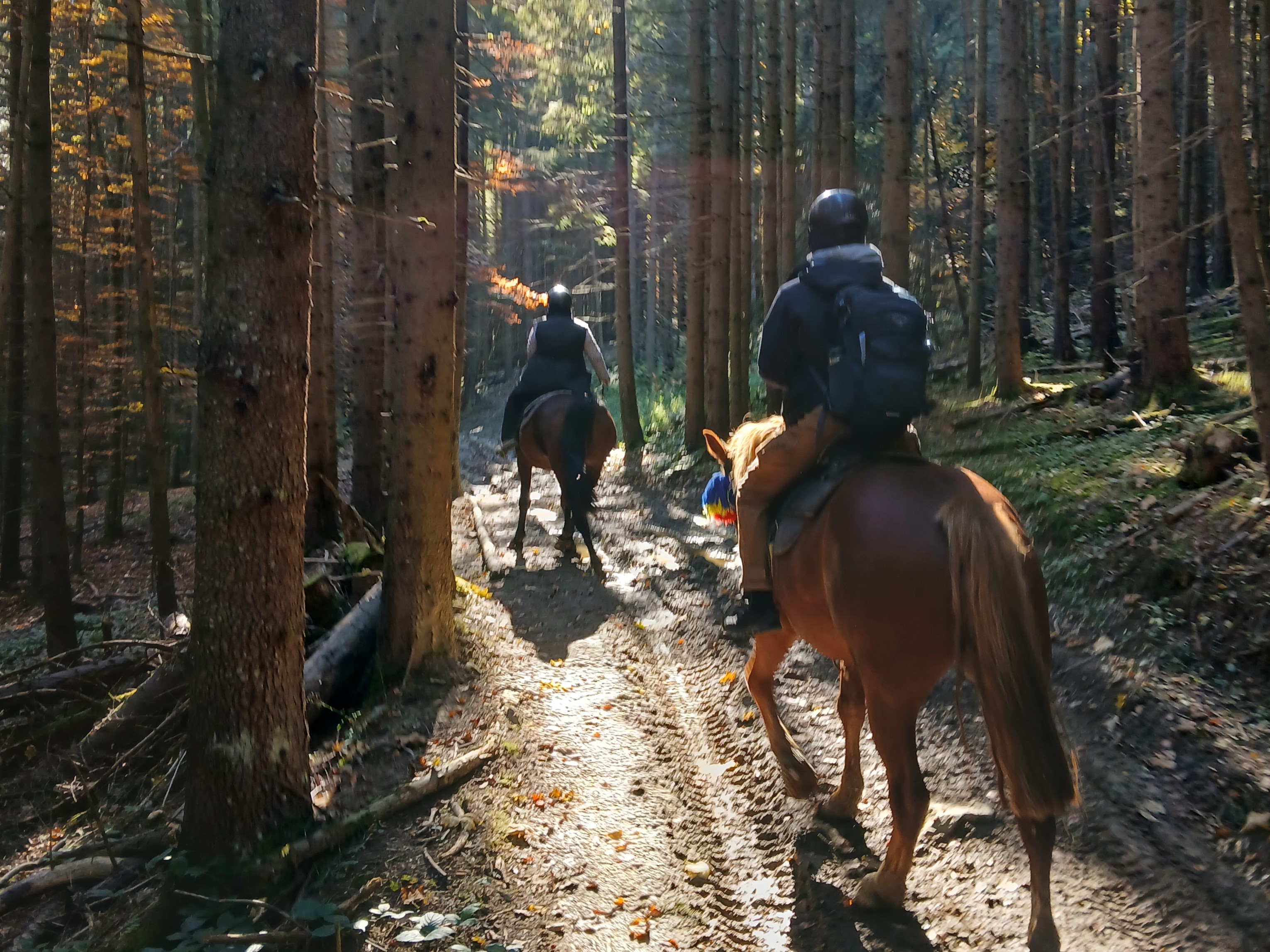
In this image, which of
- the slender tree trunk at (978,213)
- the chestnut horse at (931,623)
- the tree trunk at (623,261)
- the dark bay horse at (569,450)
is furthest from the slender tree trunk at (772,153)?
the chestnut horse at (931,623)

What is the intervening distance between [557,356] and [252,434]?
766 cm

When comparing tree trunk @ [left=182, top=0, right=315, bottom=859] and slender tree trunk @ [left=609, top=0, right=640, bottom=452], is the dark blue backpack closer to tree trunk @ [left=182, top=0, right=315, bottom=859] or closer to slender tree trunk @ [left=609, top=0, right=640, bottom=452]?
tree trunk @ [left=182, top=0, right=315, bottom=859]

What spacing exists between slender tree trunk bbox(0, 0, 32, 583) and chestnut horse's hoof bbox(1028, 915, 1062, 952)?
11.3 metres

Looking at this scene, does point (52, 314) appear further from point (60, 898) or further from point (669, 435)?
point (669, 435)

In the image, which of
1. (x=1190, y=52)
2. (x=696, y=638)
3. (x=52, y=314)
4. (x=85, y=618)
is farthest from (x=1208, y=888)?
(x=1190, y=52)

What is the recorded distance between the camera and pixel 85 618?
13.1m

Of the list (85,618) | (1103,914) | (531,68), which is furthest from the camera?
(531,68)

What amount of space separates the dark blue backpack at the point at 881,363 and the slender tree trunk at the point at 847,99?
10.8 m

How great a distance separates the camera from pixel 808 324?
16.1 feet

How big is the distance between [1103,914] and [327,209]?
955 centimetres

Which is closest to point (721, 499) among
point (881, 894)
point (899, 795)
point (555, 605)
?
point (899, 795)

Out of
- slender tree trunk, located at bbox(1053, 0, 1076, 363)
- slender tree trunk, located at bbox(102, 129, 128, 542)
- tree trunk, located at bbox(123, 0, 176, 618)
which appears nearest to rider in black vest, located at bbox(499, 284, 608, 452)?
tree trunk, located at bbox(123, 0, 176, 618)

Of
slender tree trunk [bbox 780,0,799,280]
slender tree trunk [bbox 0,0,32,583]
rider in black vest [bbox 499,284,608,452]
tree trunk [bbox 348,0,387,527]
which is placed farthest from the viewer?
slender tree trunk [bbox 780,0,799,280]

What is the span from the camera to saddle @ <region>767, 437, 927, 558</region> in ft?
14.9
